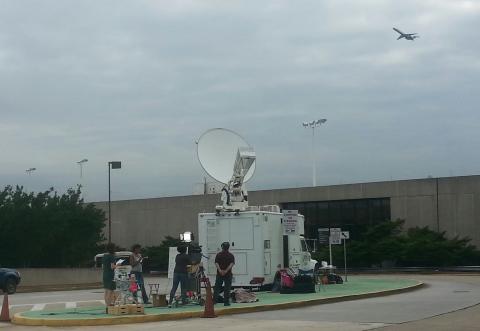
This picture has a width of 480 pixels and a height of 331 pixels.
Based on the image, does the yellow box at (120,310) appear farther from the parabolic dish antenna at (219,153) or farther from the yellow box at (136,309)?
the parabolic dish antenna at (219,153)

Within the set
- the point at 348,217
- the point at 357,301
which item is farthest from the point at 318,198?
the point at 357,301

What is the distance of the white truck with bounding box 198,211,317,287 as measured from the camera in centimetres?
2461

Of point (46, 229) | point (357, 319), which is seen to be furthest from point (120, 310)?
point (46, 229)

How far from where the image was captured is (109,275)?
1883 cm

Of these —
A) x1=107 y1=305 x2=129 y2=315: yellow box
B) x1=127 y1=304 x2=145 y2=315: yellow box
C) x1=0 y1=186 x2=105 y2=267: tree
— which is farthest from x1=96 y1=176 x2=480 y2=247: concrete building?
x1=107 y1=305 x2=129 y2=315: yellow box

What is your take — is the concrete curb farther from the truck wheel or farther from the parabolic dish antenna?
the truck wheel

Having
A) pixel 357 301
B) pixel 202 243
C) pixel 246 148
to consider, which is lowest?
pixel 357 301

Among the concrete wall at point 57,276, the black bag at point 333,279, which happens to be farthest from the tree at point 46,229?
the black bag at point 333,279

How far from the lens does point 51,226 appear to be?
155ft

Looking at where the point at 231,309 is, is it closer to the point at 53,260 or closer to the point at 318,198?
the point at 53,260

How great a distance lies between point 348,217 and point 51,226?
25.5 metres

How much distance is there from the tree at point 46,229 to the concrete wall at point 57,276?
10.3 ft

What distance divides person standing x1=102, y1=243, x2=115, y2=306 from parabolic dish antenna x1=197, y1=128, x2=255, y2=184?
315 inches

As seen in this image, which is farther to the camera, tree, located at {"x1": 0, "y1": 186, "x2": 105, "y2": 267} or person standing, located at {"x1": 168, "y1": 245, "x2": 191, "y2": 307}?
tree, located at {"x1": 0, "y1": 186, "x2": 105, "y2": 267}
